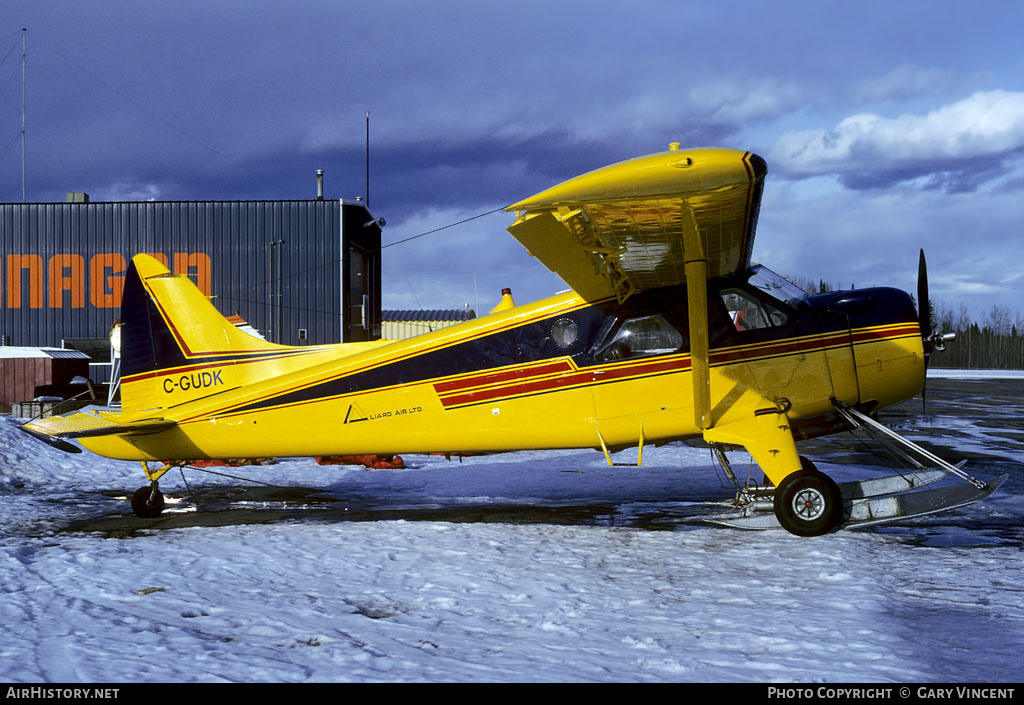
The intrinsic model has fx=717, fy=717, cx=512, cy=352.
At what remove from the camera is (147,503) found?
295 inches

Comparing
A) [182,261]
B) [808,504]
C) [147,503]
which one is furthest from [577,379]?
[182,261]

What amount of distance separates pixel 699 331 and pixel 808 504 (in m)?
1.66

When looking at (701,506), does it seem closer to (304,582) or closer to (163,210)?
(304,582)

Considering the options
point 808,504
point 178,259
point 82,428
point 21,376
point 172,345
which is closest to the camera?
point 808,504

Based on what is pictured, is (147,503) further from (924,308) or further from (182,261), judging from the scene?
(182,261)

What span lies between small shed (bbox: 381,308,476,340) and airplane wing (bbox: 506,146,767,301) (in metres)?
35.6

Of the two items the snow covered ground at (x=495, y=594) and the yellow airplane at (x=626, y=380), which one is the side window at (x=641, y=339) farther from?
the snow covered ground at (x=495, y=594)

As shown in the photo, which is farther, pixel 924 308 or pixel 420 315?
pixel 420 315

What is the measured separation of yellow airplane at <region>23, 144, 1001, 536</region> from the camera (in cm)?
590

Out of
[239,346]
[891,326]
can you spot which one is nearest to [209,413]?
[239,346]

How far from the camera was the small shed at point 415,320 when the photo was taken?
43906 mm

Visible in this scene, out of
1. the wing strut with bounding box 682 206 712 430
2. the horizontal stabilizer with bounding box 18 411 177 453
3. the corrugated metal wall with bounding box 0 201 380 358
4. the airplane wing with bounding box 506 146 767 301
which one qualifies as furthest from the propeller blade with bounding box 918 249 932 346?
the corrugated metal wall with bounding box 0 201 380 358

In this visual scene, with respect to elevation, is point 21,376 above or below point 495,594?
above

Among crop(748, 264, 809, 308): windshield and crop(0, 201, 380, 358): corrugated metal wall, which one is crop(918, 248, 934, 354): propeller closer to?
crop(748, 264, 809, 308): windshield
